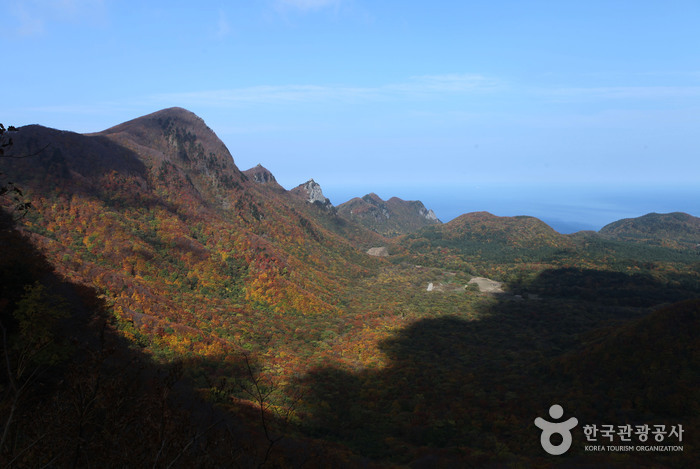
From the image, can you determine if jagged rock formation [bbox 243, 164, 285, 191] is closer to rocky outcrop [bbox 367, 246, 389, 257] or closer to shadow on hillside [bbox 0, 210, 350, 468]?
rocky outcrop [bbox 367, 246, 389, 257]

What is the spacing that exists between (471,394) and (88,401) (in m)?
42.7

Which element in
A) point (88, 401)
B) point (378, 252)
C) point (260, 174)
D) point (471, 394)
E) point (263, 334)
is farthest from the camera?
point (260, 174)

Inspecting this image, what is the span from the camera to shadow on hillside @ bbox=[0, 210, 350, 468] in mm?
7750

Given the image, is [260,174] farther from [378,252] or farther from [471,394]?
[471,394]

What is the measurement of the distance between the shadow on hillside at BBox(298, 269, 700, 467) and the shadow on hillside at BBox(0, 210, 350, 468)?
33.3 ft

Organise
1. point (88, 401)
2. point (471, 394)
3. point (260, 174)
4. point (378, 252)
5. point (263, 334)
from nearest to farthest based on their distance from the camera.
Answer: point (88, 401), point (471, 394), point (263, 334), point (378, 252), point (260, 174)

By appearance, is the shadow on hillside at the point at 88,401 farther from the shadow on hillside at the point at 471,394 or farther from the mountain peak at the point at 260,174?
the mountain peak at the point at 260,174

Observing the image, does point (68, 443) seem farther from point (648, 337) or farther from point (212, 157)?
point (212, 157)

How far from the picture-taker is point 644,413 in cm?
3425

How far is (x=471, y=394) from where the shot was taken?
137 feet

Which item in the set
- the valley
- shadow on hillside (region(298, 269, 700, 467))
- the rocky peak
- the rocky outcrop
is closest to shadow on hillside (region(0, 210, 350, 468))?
the valley

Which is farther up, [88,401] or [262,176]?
[262,176]

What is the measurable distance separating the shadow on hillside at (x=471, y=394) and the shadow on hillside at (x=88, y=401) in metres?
10.1

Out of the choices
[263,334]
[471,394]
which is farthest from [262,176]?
[471,394]
